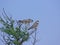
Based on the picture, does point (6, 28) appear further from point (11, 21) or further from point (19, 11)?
point (19, 11)

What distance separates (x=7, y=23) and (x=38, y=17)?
774mm

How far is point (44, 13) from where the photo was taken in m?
2.50

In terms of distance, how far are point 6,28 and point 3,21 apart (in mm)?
80

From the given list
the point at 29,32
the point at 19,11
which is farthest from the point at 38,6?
the point at 29,32

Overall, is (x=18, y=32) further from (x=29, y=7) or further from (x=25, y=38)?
(x=29, y=7)

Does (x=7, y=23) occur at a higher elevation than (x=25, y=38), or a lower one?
higher

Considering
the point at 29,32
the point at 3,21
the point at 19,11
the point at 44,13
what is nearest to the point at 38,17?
the point at 44,13

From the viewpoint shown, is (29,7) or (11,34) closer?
(11,34)

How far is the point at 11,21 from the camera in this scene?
1798 millimetres

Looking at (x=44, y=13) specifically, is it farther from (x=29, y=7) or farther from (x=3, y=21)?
(x=3, y=21)

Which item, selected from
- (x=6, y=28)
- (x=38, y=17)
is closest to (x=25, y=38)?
(x=6, y=28)

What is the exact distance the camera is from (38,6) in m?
2.50

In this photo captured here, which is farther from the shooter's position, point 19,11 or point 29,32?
point 19,11

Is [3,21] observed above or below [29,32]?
above
